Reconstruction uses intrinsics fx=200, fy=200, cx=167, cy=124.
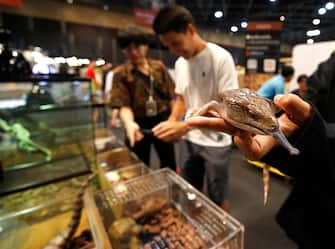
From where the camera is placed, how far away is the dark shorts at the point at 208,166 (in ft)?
3.50

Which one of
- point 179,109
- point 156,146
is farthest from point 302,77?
point 156,146

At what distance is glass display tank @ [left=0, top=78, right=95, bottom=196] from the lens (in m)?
1.06

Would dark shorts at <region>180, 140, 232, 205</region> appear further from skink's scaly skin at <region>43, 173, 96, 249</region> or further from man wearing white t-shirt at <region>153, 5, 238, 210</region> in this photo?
skink's scaly skin at <region>43, 173, 96, 249</region>

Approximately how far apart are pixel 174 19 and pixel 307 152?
0.73 meters

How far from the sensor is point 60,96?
4.70ft

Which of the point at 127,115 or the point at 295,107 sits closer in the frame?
the point at 295,107

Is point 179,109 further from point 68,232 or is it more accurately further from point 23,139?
point 23,139

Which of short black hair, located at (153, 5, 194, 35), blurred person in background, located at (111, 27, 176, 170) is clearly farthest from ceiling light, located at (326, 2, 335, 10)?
blurred person in background, located at (111, 27, 176, 170)

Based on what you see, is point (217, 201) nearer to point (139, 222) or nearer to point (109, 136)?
point (139, 222)

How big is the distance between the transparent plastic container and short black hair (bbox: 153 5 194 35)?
713mm

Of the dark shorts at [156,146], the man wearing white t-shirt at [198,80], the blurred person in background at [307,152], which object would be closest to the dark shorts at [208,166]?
the man wearing white t-shirt at [198,80]

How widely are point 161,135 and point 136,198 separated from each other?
32 cm

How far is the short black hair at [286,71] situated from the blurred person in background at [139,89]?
906 mm

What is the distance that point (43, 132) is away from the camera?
4.51ft
